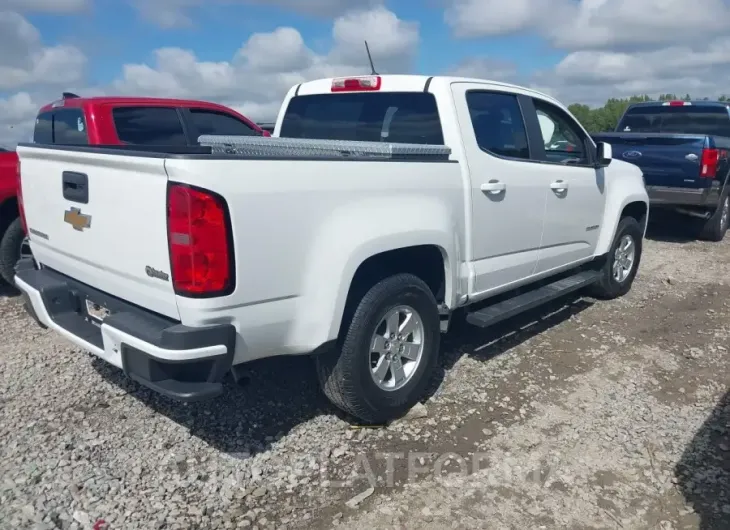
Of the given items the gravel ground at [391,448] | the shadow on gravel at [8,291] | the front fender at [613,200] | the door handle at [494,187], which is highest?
the door handle at [494,187]

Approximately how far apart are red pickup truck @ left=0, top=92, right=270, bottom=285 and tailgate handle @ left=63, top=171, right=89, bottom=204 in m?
2.65

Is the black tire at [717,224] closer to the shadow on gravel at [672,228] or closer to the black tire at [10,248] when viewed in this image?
the shadow on gravel at [672,228]

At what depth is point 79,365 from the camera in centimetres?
441

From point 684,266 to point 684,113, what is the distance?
3.66 metres

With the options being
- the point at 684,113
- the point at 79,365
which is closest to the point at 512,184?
the point at 79,365

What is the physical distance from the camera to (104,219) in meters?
3.05

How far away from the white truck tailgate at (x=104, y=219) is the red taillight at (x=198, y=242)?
6 cm

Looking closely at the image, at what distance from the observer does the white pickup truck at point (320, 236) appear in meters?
2.74

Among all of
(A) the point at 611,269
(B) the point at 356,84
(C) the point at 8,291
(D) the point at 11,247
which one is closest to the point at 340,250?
(B) the point at 356,84

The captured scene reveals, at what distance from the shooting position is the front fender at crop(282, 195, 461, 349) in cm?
306

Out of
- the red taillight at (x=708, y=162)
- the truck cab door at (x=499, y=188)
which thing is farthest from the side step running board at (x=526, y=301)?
the red taillight at (x=708, y=162)

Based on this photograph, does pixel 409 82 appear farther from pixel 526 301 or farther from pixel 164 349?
pixel 164 349

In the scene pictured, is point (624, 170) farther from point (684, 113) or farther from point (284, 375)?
point (684, 113)

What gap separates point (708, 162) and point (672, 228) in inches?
86.7
